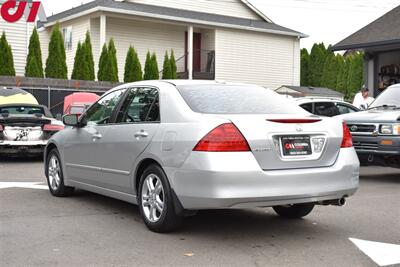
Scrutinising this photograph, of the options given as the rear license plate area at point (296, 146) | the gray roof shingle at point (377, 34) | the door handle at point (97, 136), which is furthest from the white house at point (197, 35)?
the rear license plate area at point (296, 146)

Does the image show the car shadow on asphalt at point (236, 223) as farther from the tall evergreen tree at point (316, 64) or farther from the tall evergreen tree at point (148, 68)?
the tall evergreen tree at point (316, 64)

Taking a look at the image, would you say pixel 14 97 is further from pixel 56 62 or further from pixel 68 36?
pixel 68 36

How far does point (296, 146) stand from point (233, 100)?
3.20ft

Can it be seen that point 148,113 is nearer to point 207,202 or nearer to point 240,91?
point 240,91

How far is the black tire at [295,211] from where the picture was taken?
21.4ft

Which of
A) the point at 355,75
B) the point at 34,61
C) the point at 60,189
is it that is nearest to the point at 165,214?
the point at 60,189

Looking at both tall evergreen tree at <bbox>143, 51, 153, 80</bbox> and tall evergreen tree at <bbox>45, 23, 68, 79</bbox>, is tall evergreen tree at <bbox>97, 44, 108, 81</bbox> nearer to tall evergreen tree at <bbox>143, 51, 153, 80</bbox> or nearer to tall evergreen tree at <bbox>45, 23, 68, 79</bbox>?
tall evergreen tree at <bbox>45, 23, 68, 79</bbox>

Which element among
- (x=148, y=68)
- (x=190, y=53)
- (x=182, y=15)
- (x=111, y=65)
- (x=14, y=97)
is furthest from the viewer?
(x=182, y=15)

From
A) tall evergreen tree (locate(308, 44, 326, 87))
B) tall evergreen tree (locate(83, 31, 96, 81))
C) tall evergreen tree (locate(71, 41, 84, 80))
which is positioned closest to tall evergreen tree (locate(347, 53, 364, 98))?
tall evergreen tree (locate(308, 44, 326, 87))

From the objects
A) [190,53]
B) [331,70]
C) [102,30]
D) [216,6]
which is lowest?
[331,70]

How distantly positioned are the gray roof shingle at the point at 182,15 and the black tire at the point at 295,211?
20189 mm

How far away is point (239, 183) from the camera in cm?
514

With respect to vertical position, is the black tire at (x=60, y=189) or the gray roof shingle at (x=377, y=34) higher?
the gray roof shingle at (x=377, y=34)

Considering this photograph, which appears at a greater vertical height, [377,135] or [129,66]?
[129,66]
